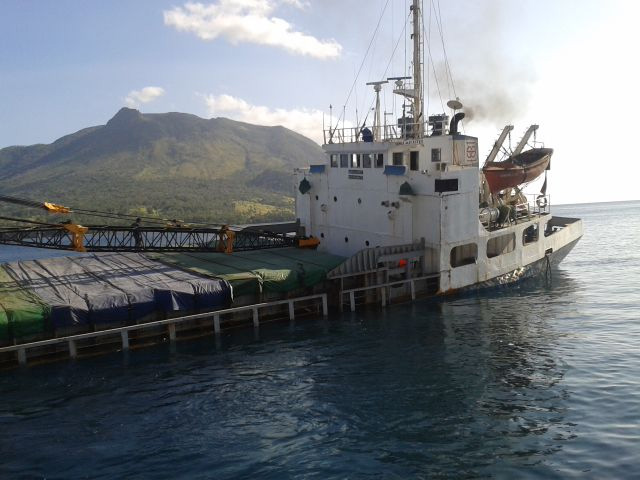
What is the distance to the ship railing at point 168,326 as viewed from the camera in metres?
22.1

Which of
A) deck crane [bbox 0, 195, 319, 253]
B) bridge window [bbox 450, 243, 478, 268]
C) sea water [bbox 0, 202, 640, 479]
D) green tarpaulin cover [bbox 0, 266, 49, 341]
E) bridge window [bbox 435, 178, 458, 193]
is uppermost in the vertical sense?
bridge window [bbox 435, 178, 458, 193]

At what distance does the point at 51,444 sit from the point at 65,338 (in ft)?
23.2

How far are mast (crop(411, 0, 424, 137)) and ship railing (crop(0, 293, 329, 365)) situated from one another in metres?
13.1

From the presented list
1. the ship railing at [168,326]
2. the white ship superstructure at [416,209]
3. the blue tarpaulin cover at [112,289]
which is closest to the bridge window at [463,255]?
the white ship superstructure at [416,209]

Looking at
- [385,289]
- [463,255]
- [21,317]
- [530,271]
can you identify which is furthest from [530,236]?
[21,317]

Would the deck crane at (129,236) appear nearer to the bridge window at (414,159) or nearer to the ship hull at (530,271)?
the bridge window at (414,159)

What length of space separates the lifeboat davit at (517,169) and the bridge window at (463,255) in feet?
19.1

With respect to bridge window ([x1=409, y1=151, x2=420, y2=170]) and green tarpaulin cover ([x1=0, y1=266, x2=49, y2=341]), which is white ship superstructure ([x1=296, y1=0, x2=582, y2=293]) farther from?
green tarpaulin cover ([x1=0, y1=266, x2=49, y2=341])

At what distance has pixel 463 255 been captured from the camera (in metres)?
33.9

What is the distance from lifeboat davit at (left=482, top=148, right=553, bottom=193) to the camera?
123 feet

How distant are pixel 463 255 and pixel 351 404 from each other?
709 inches

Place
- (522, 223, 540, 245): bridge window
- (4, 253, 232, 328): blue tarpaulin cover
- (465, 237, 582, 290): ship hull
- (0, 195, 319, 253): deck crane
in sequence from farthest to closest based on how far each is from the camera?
1. (522, 223, 540, 245): bridge window
2. (465, 237, 582, 290): ship hull
3. (0, 195, 319, 253): deck crane
4. (4, 253, 232, 328): blue tarpaulin cover

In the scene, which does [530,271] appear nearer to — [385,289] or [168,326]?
[385,289]

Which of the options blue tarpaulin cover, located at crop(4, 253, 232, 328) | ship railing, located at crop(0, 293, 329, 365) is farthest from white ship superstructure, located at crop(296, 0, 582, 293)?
blue tarpaulin cover, located at crop(4, 253, 232, 328)
